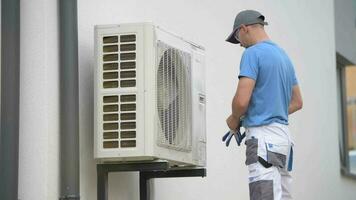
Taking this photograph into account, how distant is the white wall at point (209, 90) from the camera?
545cm

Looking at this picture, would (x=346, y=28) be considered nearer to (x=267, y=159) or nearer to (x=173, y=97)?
(x=173, y=97)

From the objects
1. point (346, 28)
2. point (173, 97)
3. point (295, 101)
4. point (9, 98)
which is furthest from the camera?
point (346, 28)

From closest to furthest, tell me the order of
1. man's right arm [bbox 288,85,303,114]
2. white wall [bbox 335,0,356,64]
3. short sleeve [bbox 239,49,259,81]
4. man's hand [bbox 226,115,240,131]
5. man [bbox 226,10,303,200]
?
man [bbox 226,10,303,200]
short sleeve [bbox 239,49,259,81]
man's hand [bbox 226,115,240,131]
man's right arm [bbox 288,85,303,114]
white wall [bbox 335,0,356,64]

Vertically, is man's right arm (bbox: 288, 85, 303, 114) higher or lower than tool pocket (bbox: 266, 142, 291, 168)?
higher

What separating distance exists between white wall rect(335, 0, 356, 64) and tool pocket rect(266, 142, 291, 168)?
769cm

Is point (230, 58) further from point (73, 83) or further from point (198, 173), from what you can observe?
point (73, 83)

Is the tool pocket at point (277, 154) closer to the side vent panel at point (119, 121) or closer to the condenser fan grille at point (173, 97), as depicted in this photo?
→ the condenser fan grille at point (173, 97)

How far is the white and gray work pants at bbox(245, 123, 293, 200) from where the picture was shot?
5469mm

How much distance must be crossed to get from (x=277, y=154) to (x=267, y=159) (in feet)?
0.31

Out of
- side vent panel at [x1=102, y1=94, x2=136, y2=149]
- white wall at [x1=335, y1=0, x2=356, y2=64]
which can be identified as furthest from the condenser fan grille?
white wall at [x1=335, y1=0, x2=356, y2=64]

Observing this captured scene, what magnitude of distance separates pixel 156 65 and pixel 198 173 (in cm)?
103

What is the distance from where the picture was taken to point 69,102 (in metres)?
5.53

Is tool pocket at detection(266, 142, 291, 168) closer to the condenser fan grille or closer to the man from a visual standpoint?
the man

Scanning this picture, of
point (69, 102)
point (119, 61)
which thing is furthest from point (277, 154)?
point (69, 102)
